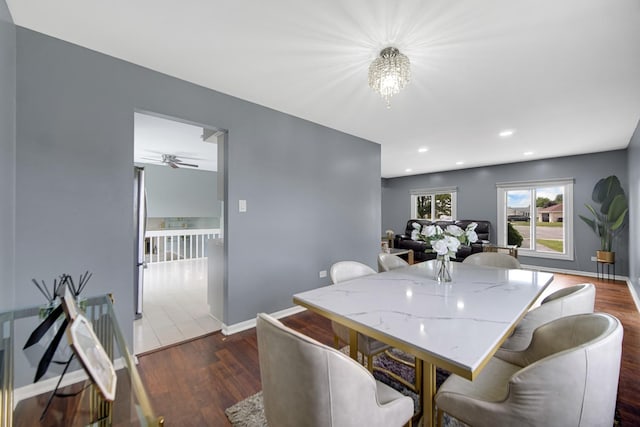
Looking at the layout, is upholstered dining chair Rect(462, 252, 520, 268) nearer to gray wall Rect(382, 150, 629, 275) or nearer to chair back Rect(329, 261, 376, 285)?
chair back Rect(329, 261, 376, 285)

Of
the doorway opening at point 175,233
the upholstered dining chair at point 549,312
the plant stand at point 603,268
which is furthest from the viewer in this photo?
the plant stand at point 603,268

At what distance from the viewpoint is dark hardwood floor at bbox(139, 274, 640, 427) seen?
1626 mm

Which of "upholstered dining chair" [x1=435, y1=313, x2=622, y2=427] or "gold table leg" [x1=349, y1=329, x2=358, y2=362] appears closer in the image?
"upholstered dining chair" [x1=435, y1=313, x2=622, y2=427]

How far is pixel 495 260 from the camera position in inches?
104

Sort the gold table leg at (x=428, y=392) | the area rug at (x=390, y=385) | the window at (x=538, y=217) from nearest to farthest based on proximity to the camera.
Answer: the gold table leg at (x=428, y=392), the area rug at (x=390, y=385), the window at (x=538, y=217)

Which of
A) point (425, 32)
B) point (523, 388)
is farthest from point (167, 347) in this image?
point (425, 32)

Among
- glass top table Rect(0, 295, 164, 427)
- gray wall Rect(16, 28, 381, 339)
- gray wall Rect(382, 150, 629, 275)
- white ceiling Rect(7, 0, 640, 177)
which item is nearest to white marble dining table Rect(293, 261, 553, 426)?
glass top table Rect(0, 295, 164, 427)

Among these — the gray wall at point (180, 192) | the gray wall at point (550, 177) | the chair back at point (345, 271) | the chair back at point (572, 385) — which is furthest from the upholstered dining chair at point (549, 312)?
the gray wall at point (180, 192)

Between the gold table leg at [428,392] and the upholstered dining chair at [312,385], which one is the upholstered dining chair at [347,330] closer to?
the gold table leg at [428,392]

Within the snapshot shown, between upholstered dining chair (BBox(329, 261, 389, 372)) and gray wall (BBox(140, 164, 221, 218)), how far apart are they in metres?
5.64

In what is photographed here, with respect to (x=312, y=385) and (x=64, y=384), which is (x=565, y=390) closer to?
(x=312, y=385)

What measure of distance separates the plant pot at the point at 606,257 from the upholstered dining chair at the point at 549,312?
15.7 ft

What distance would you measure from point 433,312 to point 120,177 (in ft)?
8.02

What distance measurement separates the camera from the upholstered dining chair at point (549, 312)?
1387 millimetres
